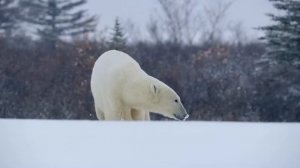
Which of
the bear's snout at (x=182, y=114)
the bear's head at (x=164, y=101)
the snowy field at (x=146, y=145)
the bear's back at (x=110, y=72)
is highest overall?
the bear's back at (x=110, y=72)

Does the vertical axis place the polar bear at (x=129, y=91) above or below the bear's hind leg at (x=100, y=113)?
above

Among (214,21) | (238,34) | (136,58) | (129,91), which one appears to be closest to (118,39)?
(136,58)

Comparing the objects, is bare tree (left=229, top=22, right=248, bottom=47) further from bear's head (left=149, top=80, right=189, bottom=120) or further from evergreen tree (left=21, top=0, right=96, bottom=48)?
evergreen tree (left=21, top=0, right=96, bottom=48)

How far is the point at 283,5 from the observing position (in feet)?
7.63

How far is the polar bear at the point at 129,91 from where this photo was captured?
2346 mm

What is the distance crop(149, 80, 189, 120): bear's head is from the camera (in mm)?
2359

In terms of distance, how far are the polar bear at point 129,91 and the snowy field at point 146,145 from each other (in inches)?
2.8

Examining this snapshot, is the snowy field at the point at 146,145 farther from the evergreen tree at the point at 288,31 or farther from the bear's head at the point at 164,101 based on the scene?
the evergreen tree at the point at 288,31

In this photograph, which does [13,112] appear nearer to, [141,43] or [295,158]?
[141,43]

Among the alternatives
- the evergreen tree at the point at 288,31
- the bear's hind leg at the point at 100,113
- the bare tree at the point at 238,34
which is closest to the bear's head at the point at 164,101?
the bear's hind leg at the point at 100,113

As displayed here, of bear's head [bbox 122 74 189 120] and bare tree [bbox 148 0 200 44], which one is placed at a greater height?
bare tree [bbox 148 0 200 44]

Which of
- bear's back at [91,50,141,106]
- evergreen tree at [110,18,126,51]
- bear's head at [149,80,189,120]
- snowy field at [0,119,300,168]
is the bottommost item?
snowy field at [0,119,300,168]

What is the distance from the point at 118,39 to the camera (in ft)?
7.86

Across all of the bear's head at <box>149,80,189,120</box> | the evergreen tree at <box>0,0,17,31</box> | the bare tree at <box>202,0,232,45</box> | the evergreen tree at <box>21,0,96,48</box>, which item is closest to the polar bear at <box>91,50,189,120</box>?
the bear's head at <box>149,80,189,120</box>
